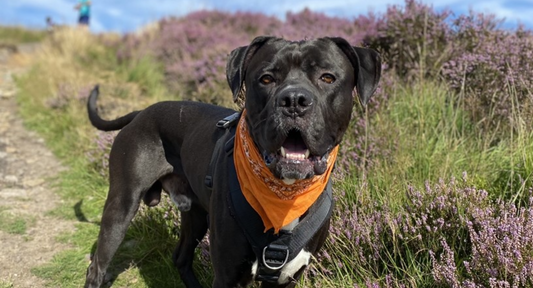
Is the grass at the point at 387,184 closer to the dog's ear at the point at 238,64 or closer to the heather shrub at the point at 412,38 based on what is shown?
the heather shrub at the point at 412,38

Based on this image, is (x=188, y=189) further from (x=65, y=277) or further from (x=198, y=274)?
(x=65, y=277)

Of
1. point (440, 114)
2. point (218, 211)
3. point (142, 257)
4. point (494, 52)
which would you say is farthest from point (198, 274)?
point (494, 52)

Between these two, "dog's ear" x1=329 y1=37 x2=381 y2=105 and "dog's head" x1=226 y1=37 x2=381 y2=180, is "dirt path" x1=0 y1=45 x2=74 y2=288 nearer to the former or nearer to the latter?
"dog's head" x1=226 y1=37 x2=381 y2=180

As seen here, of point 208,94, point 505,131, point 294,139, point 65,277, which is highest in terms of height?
point 294,139

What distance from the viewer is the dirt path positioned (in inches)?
165

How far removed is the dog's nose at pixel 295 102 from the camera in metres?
2.36

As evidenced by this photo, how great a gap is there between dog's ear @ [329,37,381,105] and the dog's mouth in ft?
1.55

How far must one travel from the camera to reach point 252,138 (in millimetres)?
2719

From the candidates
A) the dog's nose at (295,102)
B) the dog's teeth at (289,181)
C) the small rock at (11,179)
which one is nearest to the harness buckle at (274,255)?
the dog's teeth at (289,181)

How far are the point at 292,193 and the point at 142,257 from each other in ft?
6.83

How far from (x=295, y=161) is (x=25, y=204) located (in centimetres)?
396

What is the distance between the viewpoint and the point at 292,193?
2711 millimetres

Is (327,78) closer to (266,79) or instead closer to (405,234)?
(266,79)

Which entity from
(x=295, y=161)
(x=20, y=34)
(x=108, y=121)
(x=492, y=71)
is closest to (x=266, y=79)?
(x=295, y=161)
